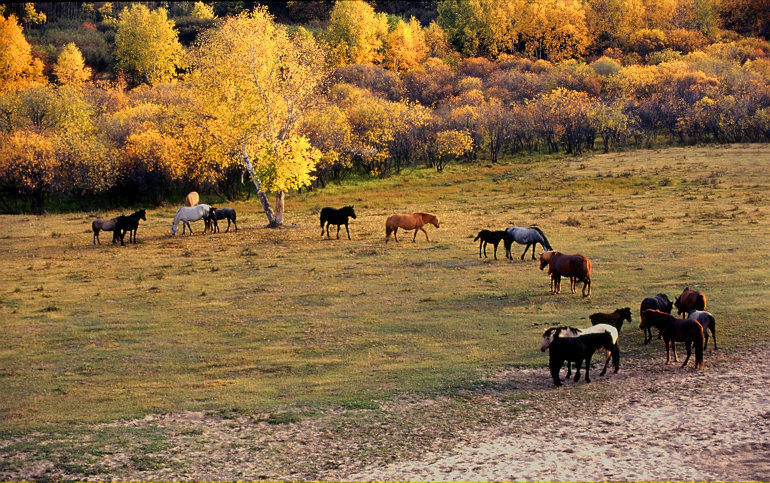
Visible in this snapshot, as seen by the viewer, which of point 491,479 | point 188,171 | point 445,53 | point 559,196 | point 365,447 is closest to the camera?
point 491,479

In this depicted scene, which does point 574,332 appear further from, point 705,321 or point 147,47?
point 147,47

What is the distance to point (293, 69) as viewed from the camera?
41719 millimetres

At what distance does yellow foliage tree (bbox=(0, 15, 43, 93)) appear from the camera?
92.8 meters

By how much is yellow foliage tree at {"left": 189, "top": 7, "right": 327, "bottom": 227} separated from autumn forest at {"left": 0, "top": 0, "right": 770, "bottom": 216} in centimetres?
11

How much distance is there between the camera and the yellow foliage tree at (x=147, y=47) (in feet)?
348

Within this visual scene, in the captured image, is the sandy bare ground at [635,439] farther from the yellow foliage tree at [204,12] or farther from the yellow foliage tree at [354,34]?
the yellow foliage tree at [204,12]

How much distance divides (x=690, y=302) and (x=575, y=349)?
5075 mm

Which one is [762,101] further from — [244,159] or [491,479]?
[491,479]

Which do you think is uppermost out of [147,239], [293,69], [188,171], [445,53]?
[445,53]

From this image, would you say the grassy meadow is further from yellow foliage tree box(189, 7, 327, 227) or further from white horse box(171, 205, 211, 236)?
yellow foliage tree box(189, 7, 327, 227)

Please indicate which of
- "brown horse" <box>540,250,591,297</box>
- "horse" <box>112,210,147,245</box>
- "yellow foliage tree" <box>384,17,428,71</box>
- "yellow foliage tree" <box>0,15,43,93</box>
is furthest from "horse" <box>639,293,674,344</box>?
"yellow foliage tree" <box>384,17,428,71</box>

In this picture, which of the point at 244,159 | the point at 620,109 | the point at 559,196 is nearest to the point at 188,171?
the point at 244,159

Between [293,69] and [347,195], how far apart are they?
1649 centimetres

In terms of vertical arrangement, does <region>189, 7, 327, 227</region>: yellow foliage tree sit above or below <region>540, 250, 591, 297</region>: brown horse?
above
